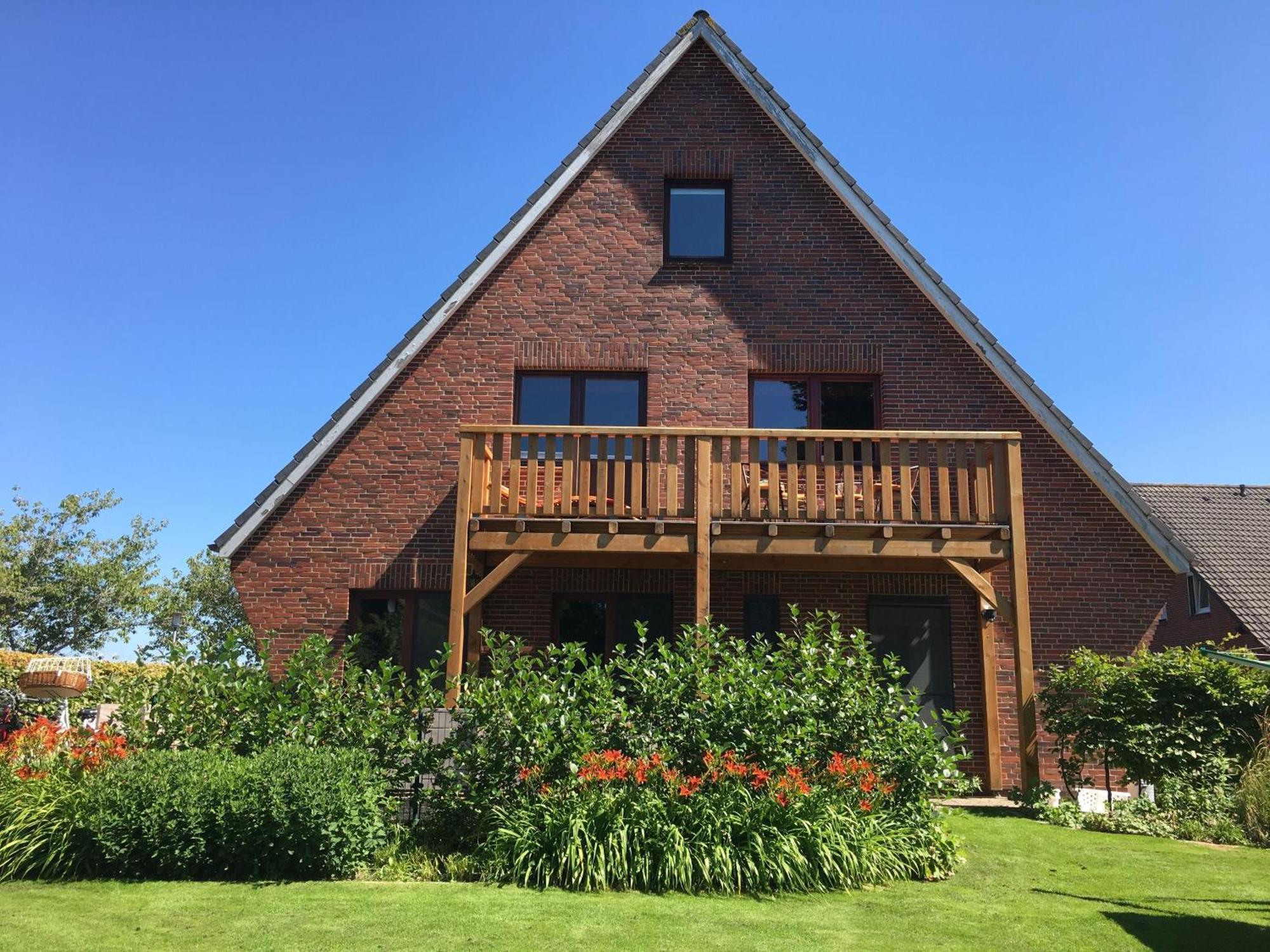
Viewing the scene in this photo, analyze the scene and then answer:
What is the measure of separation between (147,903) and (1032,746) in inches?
343

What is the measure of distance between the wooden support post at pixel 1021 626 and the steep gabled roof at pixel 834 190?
6.58 feet

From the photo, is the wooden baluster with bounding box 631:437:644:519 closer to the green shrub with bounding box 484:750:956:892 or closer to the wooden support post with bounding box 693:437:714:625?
the wooden support post with bounding box 693:437:714:625

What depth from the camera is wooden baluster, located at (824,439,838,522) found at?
11453 mm

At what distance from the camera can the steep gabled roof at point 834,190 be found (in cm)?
1305

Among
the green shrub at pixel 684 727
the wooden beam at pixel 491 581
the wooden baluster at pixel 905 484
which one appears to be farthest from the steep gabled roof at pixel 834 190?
the green shrub at pixel 684 727

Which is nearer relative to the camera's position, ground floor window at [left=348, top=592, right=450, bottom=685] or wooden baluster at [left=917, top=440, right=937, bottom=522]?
wooden baluster at [left=917, top=440, right=937, bottom=522]

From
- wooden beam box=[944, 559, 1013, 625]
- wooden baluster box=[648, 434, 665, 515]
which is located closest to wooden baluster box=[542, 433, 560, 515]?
wooden baluster box=[648, 434, 665, 515]

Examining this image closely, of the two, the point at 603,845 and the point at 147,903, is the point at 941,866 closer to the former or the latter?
the point at 603,845

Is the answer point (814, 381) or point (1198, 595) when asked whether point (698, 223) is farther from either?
point (1198, 595)

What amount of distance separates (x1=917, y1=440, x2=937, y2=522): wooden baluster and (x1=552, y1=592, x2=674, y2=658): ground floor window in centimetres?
364

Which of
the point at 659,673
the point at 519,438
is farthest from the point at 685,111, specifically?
the point at 659,673

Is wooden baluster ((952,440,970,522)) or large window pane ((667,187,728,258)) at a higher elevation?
large window pane ((667,187,728,258))

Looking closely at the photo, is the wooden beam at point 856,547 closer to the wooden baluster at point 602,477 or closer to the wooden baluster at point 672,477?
the wooden baluster at point 672,477

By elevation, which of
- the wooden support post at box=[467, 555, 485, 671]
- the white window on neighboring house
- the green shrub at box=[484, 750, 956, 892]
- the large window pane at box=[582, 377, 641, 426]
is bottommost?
the green shrub at box=[484, 750, 956, 892]
